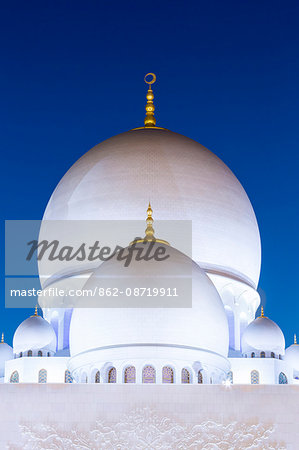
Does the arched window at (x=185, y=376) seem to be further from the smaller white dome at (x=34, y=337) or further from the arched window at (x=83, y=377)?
the smaller white dome at (x=34, y=337)

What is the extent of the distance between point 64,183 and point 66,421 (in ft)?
39.3

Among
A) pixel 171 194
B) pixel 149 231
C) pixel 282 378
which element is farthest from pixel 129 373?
pixel 171 194

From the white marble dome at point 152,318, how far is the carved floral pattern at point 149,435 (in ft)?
8.06

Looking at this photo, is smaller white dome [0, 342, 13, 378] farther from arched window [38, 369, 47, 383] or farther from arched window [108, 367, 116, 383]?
arched window [108, 367, 116, 383]

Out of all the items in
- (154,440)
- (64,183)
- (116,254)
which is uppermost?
(64,183)

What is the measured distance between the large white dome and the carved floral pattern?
8.25 metres

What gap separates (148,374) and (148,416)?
1.75 metres

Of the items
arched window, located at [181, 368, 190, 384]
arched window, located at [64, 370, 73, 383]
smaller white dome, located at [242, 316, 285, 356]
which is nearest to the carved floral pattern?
arched window, located at [181, 368, 190, 384]

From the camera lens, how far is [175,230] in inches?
1307

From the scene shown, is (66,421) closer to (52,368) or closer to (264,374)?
(52,368)

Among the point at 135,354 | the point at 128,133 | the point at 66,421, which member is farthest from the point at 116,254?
the point at 128,133

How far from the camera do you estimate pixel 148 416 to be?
86.8ft

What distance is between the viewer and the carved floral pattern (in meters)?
26.1

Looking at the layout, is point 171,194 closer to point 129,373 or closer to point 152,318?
point 152,318
